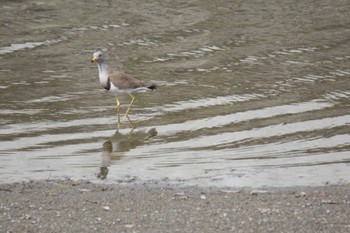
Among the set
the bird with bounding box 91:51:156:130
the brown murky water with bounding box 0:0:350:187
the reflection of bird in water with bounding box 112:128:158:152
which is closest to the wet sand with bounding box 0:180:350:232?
the brown murky water with bounding box 0:0:350:187

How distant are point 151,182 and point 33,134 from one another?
3.23 meters

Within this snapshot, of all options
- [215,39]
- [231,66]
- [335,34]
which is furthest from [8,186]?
[335,34]

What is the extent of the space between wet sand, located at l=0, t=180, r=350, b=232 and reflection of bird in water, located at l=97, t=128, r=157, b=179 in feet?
5.82

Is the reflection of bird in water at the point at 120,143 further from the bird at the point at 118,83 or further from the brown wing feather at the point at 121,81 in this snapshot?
the brown wing feather at the point at 121,81

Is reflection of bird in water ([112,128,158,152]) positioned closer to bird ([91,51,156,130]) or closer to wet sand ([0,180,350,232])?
bird ([91,51,156,130])

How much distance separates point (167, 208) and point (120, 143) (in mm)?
4056

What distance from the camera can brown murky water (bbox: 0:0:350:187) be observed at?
1163 cm

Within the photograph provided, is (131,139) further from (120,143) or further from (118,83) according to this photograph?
(118,83)

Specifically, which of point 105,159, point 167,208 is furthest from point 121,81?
point 167,208

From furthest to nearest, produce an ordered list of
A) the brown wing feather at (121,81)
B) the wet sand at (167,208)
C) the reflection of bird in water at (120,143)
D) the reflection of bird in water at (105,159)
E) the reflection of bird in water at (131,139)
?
the brown wing feather at (121,81), the reflection of bird in water at (131,139), the reflection of bird in water at (120,143), the reflection of bird in water at (105,159), the wet sand at (167,208)

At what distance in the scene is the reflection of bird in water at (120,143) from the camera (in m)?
12.1

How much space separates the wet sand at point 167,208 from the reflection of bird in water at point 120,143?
5.82ft

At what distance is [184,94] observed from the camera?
15508 millimetres

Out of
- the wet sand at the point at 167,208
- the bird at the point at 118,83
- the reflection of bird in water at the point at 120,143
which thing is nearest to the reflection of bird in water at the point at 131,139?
the reflection of bird in water at the point at 120,143
